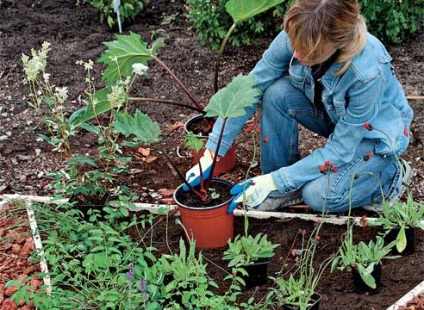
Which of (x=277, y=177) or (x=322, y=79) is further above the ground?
(x=322, y=79)

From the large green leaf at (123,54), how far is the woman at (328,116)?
1.86ft

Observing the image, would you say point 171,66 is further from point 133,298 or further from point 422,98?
point 133,298

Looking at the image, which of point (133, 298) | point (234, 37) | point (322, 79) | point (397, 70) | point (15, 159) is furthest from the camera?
point (234, 37)

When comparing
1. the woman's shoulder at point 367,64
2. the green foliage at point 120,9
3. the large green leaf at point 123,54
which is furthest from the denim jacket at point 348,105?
the green foliage at point 120,9

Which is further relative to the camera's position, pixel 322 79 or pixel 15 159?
pixel 15 159

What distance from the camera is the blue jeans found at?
323cm

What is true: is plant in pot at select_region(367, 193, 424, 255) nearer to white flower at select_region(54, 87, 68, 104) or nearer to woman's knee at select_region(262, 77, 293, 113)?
woman's knee at select_region(262, 77, 293, 113)

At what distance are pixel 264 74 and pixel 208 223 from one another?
2.68ft

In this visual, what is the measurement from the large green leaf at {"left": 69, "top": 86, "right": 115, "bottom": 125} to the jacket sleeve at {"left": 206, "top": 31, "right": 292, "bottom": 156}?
51 centimetres

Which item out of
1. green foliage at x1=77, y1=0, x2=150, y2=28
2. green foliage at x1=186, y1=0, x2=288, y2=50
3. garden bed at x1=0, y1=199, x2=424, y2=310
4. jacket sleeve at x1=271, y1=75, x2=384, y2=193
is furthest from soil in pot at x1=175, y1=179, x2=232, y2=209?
green foliage at x1=77, y1=0, x2=150, y2=28

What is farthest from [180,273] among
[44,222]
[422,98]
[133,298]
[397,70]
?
[397,70]

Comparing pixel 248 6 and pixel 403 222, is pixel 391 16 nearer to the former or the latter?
pixel 248 6

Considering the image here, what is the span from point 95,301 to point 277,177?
101 centimetres

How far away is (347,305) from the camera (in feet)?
9.07
